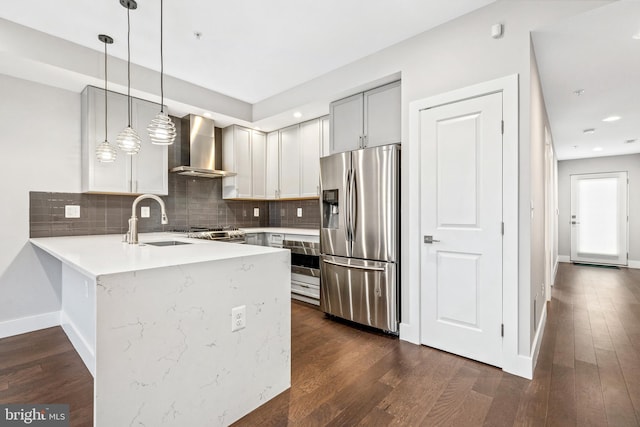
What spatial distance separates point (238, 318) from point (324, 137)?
2791 millimetres

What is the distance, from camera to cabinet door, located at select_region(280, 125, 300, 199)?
422cm

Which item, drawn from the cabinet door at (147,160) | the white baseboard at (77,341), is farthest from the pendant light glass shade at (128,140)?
the white baseboard at (77,341)

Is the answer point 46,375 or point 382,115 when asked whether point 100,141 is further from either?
point 382,115

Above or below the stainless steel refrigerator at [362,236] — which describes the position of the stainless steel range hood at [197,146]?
above

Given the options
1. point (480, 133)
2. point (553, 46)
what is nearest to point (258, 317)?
point (480, 133)

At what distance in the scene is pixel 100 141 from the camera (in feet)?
9.93

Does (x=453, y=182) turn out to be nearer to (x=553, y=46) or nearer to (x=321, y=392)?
(x=553, y=46)

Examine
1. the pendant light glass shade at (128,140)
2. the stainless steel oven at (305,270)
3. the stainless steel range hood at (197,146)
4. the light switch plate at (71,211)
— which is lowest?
the stainless steel oven at (305,270)

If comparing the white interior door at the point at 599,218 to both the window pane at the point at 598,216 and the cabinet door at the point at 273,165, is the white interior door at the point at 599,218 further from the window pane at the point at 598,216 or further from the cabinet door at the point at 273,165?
the cabinet door at the point at 273,165

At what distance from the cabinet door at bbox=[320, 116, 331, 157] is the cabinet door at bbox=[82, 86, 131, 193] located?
222cm

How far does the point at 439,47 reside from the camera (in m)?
2.46

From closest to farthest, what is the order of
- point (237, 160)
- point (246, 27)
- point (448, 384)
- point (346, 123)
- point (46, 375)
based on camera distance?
1. point (448, 384)
2. point (46, 375)
3. point (246, 27)
4. point (346, 123)
5. point (237, 160)

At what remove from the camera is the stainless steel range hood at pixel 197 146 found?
12.5ft

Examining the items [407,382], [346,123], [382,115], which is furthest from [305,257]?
[407,382]
